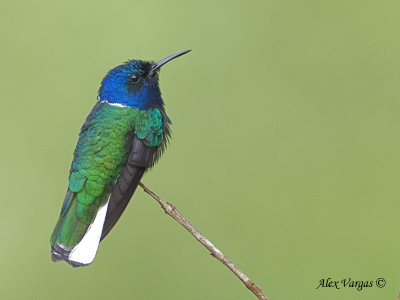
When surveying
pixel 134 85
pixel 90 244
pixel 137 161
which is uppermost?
pixel 134 85

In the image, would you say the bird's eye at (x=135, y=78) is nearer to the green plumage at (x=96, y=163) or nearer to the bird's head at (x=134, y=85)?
the bird's head at (x=134, y=85)

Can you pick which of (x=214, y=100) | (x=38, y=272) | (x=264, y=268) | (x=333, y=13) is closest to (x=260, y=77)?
(x=214, y=100)

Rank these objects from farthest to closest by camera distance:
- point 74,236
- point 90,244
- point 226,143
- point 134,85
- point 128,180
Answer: point 226,143 < point 134,85 < point 128,180 < point 74,236 < point 90,244

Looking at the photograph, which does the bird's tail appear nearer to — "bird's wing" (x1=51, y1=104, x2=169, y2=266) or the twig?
"bird's wing" (x1=51, y1=104, x2=169, y2=266)

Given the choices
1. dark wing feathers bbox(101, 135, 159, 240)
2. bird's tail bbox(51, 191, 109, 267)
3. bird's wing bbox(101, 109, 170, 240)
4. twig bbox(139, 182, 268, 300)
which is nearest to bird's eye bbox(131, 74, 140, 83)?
bird's wing bbox(101, 109, 170, 240)

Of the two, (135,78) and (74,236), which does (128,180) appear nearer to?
(74,236)

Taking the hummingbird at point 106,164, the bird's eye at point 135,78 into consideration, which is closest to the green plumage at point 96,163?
the hummingbird at point 106,164

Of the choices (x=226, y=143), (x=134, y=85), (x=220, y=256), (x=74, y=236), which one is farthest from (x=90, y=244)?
(x=226, y=143)
